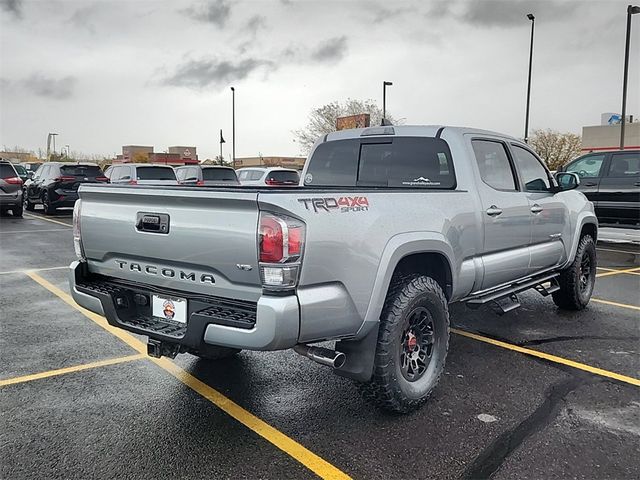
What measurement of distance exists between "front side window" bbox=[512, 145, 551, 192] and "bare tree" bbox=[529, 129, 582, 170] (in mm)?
36161

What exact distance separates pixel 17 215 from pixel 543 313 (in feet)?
57.1

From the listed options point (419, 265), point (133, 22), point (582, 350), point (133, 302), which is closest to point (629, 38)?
point (133, 22)

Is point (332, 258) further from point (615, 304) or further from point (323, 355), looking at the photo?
point (615, 304)

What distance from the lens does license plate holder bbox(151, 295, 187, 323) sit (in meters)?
3.16

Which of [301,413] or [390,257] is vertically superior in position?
[390,257]

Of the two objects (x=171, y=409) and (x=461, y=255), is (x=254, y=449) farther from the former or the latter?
(x=461, y=255)

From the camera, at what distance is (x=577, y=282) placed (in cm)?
625

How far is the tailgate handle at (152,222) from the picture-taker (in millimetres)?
3195

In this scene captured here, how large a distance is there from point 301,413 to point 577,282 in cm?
416

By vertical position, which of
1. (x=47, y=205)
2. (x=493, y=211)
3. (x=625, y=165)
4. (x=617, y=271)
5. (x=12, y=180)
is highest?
(x=625, y=165)

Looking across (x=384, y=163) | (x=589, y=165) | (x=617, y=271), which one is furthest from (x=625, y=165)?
(x=384, y=163)

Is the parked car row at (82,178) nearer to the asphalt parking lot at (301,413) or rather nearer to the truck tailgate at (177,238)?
the asphalt parking lot at (301,413)

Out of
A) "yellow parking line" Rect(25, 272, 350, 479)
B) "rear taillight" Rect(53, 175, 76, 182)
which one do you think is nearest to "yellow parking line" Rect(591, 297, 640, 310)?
"yellow parking line" Rect(25, 272, 350, 479)

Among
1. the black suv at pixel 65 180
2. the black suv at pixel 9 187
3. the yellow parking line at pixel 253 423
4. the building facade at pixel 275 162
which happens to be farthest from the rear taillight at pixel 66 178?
the building facade at pixel 275 162
